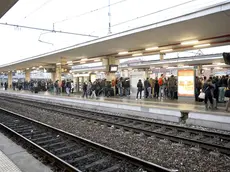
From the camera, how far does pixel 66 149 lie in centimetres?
652

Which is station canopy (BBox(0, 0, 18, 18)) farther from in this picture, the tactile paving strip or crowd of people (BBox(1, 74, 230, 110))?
crowd of people (BBox(1, 74, 230, 110))

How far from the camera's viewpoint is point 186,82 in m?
13.8

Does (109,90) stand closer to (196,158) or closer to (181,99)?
(181,99)

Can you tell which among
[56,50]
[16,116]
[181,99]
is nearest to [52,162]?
[16,116]

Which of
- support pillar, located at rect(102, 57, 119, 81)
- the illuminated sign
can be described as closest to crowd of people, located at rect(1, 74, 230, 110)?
the illuminated sign

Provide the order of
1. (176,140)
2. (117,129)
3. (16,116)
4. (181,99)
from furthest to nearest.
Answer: (181,99), (16,116), (117,129), (176,140)

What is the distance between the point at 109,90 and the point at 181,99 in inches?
296

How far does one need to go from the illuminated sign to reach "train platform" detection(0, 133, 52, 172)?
33.4ft

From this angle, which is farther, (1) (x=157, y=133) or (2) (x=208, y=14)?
(2) (x=208, y=14)

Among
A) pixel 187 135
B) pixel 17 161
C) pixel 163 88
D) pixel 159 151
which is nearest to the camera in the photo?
pixel 17 161

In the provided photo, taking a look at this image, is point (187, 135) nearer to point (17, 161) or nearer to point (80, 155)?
point (80, 155)

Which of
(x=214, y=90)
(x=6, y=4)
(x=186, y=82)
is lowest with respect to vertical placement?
(x=214, y=90)

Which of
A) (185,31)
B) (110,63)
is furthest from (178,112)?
(110,63)

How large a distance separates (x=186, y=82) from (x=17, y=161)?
10796 millimetres
